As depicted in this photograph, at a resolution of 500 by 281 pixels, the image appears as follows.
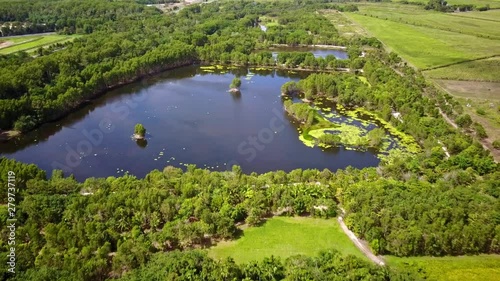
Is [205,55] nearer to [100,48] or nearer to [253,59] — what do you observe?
[253,59]

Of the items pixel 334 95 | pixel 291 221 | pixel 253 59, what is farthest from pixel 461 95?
pixel 291 221

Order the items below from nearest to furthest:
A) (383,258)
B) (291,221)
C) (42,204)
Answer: (383,258), (42,204), (291,221)

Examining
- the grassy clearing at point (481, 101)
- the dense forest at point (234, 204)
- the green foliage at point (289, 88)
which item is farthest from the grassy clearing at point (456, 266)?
the green foliage at point (289, 88)

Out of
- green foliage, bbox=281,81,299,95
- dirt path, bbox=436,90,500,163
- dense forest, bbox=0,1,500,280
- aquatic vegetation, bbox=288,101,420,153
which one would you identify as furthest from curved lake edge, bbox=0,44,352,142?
dirt path, bbox=436,90,500,163

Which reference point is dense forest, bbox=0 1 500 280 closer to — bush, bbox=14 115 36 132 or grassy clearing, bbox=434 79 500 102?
bush, bbox=14 115 36 132

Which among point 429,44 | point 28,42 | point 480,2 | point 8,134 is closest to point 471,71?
point 429,44

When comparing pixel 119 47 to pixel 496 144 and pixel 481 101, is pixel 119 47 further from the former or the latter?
pixel 496 144

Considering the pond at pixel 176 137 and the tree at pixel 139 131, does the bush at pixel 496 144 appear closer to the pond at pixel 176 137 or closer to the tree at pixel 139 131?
the pond at pixel 176 137
